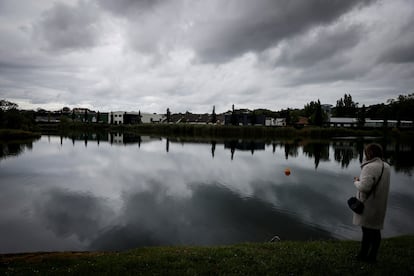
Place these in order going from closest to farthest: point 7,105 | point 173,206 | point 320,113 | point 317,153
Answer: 1. point 173,206
2. point 317,153
3. point 7,105
4. point 320,113

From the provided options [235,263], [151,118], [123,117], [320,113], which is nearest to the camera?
[235,263]

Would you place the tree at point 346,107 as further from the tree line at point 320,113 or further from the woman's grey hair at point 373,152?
the woman's grey hair at point 373,152

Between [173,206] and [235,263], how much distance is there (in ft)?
27.5

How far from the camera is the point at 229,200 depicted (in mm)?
14797

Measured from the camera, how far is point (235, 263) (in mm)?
5777

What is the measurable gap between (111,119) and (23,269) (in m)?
133

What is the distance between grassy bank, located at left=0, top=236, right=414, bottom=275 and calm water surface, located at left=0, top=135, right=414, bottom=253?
2949mm

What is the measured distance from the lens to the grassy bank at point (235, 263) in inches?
209

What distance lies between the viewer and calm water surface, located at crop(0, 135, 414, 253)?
10047 millimetres

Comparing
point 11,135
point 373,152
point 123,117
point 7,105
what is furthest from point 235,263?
point 123,117

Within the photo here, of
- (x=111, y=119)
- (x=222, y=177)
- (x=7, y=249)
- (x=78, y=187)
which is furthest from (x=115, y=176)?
(x=111, y=119)

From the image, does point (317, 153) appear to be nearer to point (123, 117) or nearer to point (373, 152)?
point (373, 152)

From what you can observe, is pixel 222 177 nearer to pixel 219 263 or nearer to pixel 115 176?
pixel 115 176

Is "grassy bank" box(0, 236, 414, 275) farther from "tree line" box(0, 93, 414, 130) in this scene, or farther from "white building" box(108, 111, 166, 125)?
"white building" box(108, 111, 166, 125)
